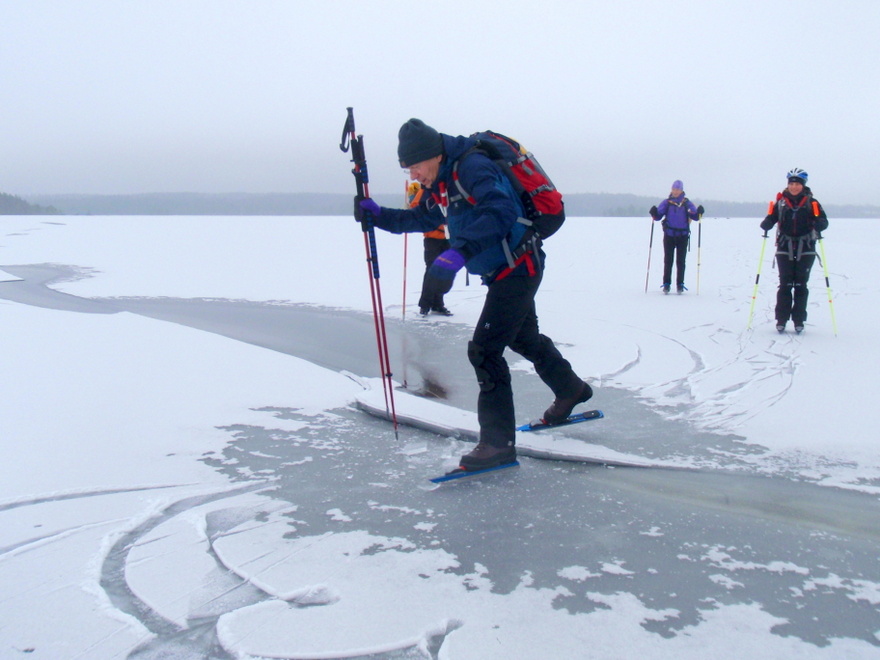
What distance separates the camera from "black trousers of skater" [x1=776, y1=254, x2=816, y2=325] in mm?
7629

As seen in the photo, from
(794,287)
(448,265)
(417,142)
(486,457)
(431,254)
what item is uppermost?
(417,142)

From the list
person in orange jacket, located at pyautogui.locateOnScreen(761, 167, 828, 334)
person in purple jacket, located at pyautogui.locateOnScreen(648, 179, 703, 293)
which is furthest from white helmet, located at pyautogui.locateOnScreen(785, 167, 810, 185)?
person in purple jacket, located at pyautogui.locateOnScreen(648, 179, 703, 293)

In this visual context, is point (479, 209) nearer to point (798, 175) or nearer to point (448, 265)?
point (448, 265)

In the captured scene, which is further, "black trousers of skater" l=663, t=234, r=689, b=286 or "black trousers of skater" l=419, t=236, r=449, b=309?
"black trousers of skater" l=663, t=234, r=689, b=286

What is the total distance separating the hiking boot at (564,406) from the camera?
436cm

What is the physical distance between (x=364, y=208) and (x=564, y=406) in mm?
1741

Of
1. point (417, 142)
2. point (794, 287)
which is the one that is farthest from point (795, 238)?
point (417, 142)

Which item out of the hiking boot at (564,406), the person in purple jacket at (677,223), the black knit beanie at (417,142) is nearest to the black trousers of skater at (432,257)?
the person in purple jacket at (677,223)

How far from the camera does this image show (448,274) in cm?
334

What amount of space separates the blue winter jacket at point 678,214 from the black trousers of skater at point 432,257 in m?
4.33

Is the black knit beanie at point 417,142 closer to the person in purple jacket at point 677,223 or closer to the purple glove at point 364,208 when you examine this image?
the purple glove at point 364,208

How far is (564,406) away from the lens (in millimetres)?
4387

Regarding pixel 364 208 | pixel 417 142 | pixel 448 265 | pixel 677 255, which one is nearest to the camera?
pixel 448 265

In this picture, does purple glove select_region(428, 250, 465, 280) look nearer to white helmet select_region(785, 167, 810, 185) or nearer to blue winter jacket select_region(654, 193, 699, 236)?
white helmet select_region(785, 167, 810, 185)
